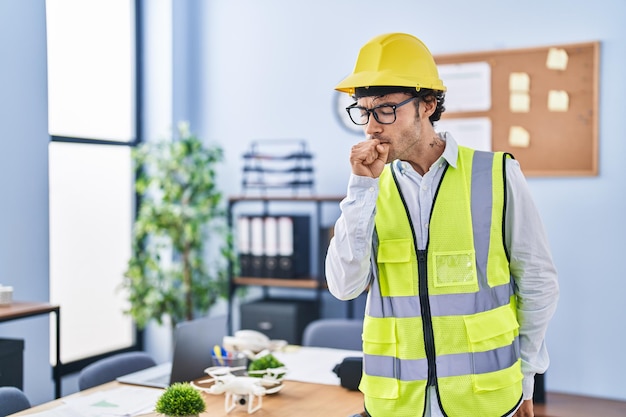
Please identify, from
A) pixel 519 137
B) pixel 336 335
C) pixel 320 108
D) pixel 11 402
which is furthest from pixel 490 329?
pixel 320 108

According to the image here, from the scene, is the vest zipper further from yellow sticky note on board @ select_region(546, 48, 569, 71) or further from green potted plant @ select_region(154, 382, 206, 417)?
yellow sticky note on board @ select_region(546, 48, 569, 71)

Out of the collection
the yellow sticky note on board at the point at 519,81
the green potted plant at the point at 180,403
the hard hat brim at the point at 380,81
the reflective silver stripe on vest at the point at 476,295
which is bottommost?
the green potted plant at the point at 180,403

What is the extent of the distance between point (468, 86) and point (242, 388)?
2.66m

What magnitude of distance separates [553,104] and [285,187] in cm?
172

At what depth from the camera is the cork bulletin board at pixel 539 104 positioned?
13.0ft

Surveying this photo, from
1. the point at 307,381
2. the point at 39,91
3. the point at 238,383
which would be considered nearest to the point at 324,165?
the point at 39,91

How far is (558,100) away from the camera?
403cm

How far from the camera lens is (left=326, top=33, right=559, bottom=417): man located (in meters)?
1.81

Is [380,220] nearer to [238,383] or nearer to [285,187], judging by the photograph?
[238,383]

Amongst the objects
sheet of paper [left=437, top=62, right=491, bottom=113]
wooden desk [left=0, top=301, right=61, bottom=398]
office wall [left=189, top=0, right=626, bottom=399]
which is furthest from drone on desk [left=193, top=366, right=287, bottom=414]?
sheet of paper [left=437, top=62, right=491, bottom=113]

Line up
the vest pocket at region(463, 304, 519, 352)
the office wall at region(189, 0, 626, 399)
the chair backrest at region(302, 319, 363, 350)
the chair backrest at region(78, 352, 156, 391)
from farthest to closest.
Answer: the office wall at region(189, 0, 626, 399) < the chair backrest at region(302, 319, 363, 350) < the chair backrest at region(78, 352, 156, 391) < the vest pocket at region(463, 304, 519, 352)

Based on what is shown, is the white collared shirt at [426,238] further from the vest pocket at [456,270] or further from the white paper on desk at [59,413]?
the white paper on desk at [59,413]

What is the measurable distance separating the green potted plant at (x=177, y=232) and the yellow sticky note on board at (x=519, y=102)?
1.80 m

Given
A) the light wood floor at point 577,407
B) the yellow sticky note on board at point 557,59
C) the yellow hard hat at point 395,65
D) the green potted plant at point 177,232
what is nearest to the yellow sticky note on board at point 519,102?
the yellow sticky note on board at point 557,59
